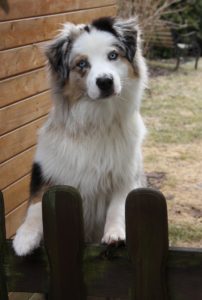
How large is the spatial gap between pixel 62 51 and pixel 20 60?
0.93 meters

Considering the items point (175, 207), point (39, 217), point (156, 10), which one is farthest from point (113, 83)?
point (156, 10)

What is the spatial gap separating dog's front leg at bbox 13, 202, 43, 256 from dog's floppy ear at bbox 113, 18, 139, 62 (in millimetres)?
976

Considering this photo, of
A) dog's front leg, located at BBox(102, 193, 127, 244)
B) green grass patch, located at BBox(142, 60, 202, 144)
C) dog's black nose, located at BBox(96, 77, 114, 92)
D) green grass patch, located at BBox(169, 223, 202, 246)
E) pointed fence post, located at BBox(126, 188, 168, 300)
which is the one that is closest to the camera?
pointed fence post, located at BBox(126, 188, 168, 300)

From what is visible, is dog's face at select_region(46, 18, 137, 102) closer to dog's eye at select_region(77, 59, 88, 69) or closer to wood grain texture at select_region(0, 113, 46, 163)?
dog's eye at select_region(77, 59, 88, 69)

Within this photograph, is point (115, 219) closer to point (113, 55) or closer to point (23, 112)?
point (113, 55)

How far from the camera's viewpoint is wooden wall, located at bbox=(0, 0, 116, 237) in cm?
359

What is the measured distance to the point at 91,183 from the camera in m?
2.72

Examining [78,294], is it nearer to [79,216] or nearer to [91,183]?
[79,216]

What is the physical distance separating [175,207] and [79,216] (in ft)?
12.4

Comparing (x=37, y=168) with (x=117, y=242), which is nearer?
Result: (x=117, y=242)

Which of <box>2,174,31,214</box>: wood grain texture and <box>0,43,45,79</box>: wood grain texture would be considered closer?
<box>0,43,45,79</box>: wood grain texture

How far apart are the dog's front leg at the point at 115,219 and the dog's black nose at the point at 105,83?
0.55 m

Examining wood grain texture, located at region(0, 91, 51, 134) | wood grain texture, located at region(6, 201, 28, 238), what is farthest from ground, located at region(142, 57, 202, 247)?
wood grain texture, located at region(0, 91, 51, 134)

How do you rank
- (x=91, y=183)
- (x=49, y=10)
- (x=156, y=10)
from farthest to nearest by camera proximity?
(x=156, y=10) → (x=49, y=10) → (x=91, y=183)
